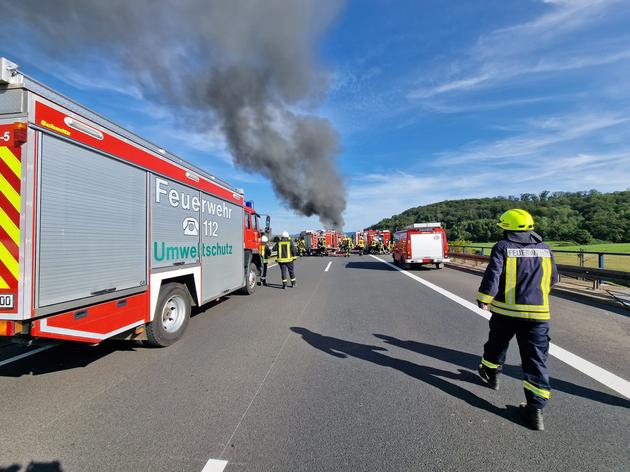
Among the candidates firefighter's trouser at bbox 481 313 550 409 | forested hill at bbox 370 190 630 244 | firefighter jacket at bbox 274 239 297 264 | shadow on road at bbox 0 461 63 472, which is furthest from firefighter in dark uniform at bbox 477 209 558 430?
forested hill at bbox 370 190 630 244

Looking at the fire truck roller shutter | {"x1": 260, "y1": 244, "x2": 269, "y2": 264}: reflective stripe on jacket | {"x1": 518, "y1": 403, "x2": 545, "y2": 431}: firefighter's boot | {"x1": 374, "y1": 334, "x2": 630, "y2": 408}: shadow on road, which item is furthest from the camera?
{"x1": 260, "y1": 244, "x2": 269, "y2": 264}: reflective stripe on jacket

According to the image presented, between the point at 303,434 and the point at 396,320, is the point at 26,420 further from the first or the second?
the point at 396,320

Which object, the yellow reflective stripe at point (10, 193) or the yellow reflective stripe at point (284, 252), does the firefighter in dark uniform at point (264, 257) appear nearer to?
the yellow reflective stripe at point (284, 252)

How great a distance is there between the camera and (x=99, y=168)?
368 centimetres

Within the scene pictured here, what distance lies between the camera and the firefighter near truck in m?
2.93

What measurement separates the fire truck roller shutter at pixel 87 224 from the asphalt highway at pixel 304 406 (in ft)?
3.37

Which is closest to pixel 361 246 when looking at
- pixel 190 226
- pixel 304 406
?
pixel 190 226

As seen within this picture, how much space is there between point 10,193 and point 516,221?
14.3ft

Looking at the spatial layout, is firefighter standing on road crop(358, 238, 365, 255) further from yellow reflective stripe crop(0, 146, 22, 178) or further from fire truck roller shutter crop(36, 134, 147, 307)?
yellow reflective stripe crop(0, 146, 22, 178)

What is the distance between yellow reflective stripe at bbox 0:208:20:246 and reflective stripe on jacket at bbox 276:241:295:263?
8051 millimetres

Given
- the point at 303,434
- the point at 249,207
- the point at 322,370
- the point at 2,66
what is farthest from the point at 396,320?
the point at 2,66

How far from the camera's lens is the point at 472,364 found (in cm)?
413

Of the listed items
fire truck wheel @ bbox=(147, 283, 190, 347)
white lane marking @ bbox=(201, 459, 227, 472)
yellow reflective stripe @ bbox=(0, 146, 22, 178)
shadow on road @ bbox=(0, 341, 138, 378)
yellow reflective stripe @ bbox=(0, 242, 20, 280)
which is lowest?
white lane marking @ bbox=(201, 459, 227, 472)

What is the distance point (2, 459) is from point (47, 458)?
278 millimetres
